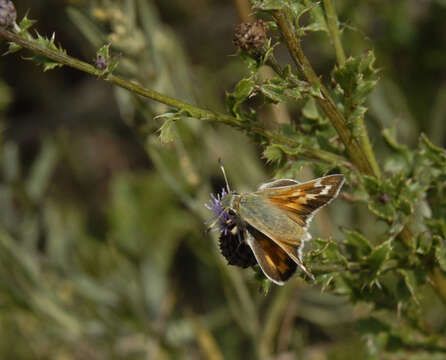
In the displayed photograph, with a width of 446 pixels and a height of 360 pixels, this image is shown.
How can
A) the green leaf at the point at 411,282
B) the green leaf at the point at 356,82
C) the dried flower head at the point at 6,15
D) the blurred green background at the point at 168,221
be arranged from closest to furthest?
the dried flower head at the point at 6,15
the green leaf at the point at 356,82
the green leaf at the point at 411,282
the blurred green background at the point at 168,221

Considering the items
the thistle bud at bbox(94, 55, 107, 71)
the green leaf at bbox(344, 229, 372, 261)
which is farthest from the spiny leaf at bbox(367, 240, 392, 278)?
the thistle bud at bbox(94, 55, 107, 71)

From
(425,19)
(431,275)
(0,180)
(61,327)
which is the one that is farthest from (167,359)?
(425,19)

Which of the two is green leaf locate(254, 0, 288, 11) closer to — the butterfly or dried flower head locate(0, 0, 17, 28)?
the butterfly

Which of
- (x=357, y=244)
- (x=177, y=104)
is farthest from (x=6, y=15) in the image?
(x=357, y=244)

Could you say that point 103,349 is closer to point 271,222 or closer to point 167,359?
point 167,359

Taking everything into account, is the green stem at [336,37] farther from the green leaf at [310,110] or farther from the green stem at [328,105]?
the green leaf at [310,110]

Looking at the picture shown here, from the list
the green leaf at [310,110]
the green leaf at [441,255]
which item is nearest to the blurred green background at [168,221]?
the green leaf at [310,110]
